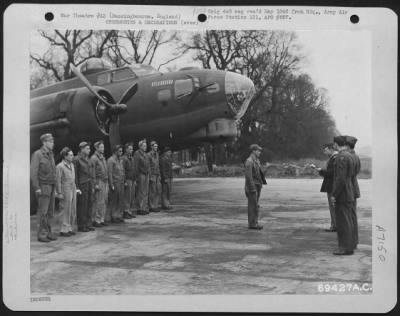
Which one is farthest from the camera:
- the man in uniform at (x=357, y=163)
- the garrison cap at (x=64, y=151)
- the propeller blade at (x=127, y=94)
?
the propeller blade at (x=127, y=94)

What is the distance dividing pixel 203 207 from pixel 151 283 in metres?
0.84

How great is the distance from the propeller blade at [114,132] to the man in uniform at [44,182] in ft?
2.09

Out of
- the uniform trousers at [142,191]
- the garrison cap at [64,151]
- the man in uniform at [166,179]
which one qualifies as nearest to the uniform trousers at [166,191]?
the man in uniform at [166,179]

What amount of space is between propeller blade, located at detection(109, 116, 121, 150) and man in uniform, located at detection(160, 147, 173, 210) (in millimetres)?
487

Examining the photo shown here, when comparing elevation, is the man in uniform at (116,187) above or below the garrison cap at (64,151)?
below

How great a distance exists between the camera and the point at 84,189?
413 cm

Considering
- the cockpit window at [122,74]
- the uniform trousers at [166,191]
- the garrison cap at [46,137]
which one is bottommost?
the uniform trousers at [166,191]

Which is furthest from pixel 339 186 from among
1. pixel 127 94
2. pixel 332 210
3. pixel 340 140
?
pixel 127 94

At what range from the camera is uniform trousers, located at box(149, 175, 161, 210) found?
13.7 feet

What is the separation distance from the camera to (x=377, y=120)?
393 cm

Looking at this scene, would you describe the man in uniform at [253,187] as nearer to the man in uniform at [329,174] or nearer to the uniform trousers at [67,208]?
the man in uniform at [329,174]

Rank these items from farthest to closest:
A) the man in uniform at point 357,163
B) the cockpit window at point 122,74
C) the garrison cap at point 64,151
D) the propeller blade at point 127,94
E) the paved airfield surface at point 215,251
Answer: the propeller blade at point 127,94, the cockpit window at point 122,74, the garrison cap at point 64,151, the man in uniform at point 357,163, the paved airfield surface at point 215,251

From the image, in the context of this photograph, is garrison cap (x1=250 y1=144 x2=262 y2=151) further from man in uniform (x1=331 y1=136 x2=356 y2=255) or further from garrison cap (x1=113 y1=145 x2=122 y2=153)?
garrison cap (x1=113 y1=145 x2=122 y2=153)

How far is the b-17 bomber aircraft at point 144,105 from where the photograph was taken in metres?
4.18
